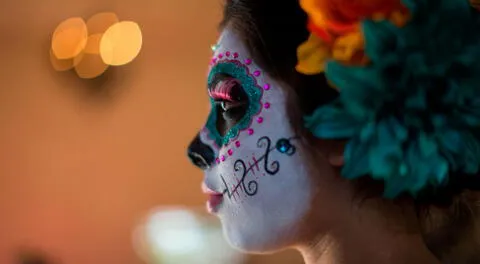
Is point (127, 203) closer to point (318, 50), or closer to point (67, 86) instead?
point (67, 86)

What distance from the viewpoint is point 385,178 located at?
Answer: 23.0 inches

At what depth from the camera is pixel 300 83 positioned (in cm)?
65

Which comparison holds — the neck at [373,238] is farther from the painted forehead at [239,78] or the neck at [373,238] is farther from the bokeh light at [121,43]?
the bokeh light at [121,43]

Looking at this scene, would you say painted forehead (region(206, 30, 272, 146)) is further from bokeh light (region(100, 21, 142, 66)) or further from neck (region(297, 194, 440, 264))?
bokeh light (region(100, 21, 142, 66))

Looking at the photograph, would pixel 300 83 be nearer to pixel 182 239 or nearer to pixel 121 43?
pixel 182 239

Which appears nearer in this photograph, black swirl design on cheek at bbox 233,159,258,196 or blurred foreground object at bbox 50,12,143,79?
black swirl design on cheek at bbox 233,159,258,196

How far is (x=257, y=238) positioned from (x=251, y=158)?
0.26 feet

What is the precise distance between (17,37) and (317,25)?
1.09 meters

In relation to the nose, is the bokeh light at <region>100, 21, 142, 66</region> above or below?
below

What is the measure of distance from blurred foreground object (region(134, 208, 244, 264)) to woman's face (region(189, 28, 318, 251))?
0.68 metres

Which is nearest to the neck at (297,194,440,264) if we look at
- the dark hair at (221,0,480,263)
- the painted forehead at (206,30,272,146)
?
the dark hair at (221,0,480,263)

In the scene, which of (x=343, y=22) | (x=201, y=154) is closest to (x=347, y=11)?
(x=343, y=22)

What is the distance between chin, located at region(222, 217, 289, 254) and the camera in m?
0.66

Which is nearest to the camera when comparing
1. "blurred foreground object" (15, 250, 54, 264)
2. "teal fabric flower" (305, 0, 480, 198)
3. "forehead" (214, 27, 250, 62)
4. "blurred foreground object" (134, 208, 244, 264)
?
"teal fabric flower" (305, 0, 480, 198)
